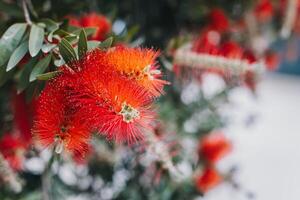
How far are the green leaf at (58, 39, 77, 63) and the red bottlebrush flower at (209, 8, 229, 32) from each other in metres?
0.69

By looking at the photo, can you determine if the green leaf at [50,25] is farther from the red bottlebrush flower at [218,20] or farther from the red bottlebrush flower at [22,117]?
the red bottlebrush flower at [218,20]

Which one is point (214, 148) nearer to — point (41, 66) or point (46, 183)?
point (46, 183)

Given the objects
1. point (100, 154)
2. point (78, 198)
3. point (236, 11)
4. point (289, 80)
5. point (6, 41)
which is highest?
point (6, 41)

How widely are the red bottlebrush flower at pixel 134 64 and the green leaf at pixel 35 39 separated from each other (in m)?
0.10

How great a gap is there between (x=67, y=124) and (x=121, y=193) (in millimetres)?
595

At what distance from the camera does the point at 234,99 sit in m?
1.44

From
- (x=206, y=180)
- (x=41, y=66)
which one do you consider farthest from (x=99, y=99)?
(x=206, y=180)

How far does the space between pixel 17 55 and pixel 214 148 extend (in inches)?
27.2

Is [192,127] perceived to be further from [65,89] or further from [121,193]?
[65,89]

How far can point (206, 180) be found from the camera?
1.18 meters

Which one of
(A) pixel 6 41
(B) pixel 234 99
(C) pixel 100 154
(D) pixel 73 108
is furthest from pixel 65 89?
(B) pixel 234 99


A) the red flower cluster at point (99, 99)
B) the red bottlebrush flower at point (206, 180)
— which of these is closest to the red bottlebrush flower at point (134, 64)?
the red flower cluster at point (99, 99)

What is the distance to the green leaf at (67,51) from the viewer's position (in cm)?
56

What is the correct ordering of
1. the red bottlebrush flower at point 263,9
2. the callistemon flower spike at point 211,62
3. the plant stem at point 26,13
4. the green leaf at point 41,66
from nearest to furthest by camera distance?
1. the green leaf at point 41,66
2. the plant stem at point 26,13
3. the callistemon flower spike at point 211,62
4. the red bottlebrush flower at point 263,9
